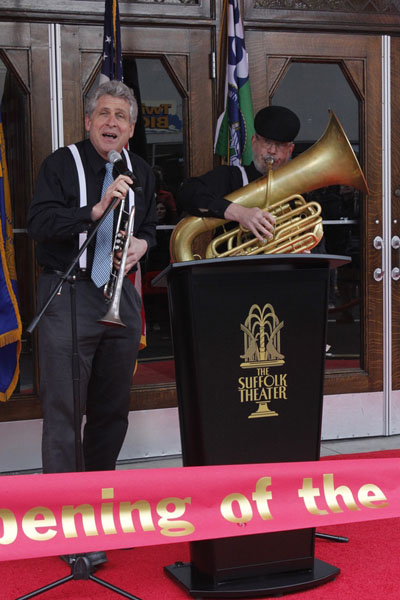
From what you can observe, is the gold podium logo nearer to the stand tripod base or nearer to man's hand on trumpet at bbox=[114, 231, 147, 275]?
man's hand on trumpet at bbox=[114, 231, 147, 275]

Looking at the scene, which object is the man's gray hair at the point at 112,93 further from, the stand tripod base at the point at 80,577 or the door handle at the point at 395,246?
the door handle at the point at 395,246

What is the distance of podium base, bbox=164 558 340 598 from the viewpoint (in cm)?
251

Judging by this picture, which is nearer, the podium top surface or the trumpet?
the podium top surface

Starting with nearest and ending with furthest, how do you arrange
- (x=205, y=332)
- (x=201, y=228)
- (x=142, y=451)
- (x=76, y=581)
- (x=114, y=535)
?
1. (x=114, y=535)
2. (x=205, y=332)
3. (x=76, y=581)
4. (x=201, y=228)
5. (x=142, y=451)

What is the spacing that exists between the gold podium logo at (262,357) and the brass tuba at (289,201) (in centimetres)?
44

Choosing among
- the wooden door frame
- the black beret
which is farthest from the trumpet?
the wooden door frame

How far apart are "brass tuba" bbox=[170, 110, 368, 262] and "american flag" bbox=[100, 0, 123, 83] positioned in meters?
0.96

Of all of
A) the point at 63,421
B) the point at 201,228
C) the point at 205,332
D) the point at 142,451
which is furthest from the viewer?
the point at 142,451

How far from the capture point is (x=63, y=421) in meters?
2.92

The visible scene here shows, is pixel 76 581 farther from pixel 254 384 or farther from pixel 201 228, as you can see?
pixel 201 228

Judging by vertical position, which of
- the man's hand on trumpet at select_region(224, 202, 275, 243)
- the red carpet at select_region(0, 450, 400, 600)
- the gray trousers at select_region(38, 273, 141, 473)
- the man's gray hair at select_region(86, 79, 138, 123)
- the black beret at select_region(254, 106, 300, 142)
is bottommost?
the red carpet at select_region(0, 450, 400, 600)

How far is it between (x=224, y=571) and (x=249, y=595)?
0.36 ft

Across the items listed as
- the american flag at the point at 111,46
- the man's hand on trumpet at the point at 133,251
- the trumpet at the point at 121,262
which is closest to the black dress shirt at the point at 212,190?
the man's hand on trumpet at the point at 133,251

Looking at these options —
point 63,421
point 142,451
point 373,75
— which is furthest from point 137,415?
point 373,75
